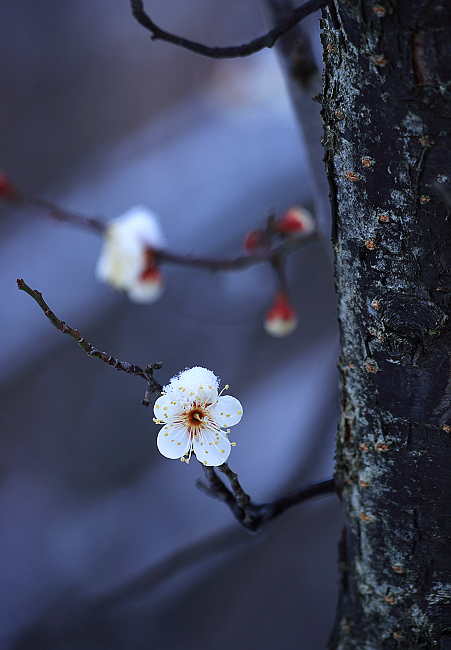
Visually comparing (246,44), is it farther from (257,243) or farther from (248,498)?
(257,243)

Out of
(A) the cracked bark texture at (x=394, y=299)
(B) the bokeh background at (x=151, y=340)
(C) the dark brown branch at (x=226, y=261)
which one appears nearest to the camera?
(A) the cracked bark texture at (x=394, y=299)

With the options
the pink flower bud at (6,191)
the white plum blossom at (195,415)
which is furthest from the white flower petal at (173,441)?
the pink flower bud at (6,191)

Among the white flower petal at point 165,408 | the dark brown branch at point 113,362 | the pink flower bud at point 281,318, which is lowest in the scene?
the white flower petal at point 165,408

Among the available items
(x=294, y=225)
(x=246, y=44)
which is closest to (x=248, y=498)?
(x=246, y=44)

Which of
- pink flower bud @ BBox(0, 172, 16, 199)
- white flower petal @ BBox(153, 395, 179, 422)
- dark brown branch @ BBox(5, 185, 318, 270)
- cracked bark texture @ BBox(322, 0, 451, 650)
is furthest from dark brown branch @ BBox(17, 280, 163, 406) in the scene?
pink flower bud @ BBox(0, 172, 16, 199)

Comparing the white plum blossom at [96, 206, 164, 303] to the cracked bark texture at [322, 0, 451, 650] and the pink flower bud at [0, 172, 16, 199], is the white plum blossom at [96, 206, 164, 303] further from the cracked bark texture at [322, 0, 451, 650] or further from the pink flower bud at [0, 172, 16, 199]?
the cracked bark texture at [322, 0, 451, 650]

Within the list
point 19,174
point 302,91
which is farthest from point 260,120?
point 302,91

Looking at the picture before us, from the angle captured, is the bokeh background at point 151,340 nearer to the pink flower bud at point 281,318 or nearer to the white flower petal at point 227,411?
the pink flower bud at point 281,318
